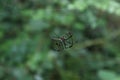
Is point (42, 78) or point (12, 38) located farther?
point (12, 38)

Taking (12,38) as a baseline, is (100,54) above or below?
below

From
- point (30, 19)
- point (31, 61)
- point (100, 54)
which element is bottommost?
point (100, 54)

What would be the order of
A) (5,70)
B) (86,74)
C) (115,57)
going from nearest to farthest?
(5,70), (86,74), (115,57)

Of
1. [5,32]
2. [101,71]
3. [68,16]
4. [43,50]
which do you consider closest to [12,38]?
[5,32]

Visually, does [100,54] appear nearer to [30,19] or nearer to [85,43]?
[85,43]

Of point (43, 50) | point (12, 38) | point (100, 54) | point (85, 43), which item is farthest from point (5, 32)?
point (100, 54)

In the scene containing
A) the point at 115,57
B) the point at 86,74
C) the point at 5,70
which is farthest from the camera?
the point at 115,57

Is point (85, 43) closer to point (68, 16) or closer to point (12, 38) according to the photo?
point (68, 16)
